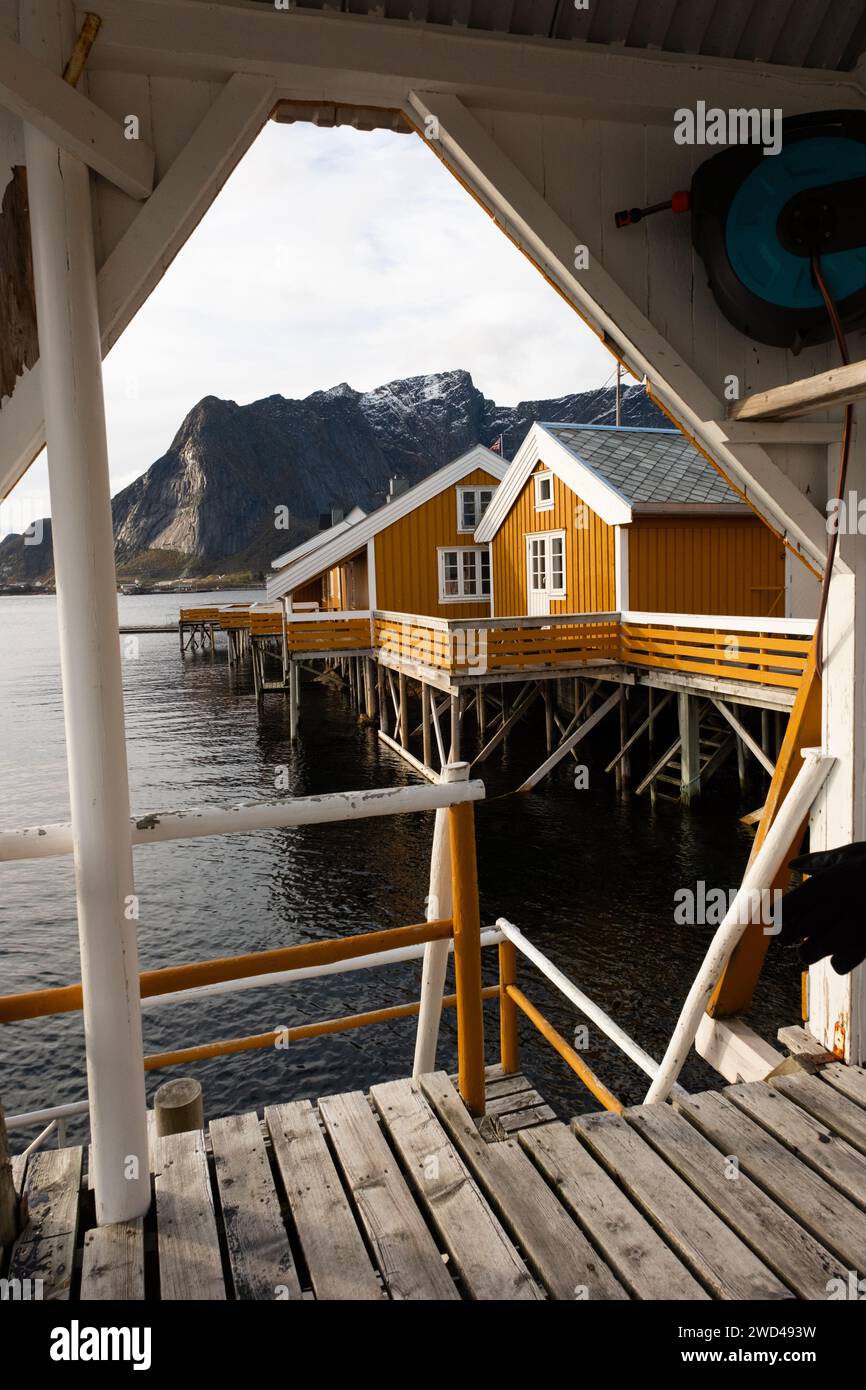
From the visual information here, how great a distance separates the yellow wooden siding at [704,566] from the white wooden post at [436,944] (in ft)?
45.7

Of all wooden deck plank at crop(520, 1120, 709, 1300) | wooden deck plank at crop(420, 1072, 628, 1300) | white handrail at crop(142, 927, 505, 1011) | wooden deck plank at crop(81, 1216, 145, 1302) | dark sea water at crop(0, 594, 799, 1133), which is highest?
white handrail at crop(142, 927, 505, 1011)

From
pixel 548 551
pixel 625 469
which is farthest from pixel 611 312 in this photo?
pixel 548 551

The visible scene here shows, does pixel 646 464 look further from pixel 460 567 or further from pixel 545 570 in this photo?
pixel 460 567

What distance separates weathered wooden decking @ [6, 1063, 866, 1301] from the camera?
6.44 feet

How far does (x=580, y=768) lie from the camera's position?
616 inches

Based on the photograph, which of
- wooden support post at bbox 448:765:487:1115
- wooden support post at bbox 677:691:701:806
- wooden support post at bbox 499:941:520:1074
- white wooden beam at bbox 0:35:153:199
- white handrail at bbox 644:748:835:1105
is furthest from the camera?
wooden support post at bbox 677:691:701:806

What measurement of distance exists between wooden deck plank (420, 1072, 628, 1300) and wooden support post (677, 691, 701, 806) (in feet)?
39.9

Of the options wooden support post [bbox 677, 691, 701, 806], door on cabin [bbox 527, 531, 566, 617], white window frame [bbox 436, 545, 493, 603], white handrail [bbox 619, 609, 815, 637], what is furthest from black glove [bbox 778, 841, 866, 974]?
white window frame [bbox 436, 545, 493, 603]

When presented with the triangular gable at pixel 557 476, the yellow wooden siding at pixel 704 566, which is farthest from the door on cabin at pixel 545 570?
the yellow wooden siding at pixel 704 566

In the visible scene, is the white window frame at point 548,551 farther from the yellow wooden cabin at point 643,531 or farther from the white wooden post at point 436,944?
the white wooden post at point 436,944

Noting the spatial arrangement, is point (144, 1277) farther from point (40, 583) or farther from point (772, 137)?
point (40, 583)

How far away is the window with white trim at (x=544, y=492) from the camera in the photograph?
18.5 m

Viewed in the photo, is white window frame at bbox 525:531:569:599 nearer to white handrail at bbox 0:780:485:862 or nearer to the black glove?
white handrail at bbox 0:780:485:862

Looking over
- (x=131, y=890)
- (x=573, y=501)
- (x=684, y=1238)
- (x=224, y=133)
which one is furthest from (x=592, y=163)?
(x=573, y=501)
